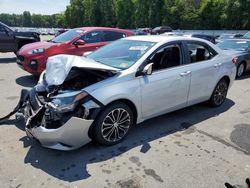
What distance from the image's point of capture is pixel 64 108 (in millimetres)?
3504

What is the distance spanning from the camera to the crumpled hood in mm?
3955

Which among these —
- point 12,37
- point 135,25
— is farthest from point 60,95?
point 135,25

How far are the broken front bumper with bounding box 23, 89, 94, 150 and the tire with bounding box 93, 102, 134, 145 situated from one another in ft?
0.56

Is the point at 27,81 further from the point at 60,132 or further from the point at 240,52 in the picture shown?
the point at 240,52

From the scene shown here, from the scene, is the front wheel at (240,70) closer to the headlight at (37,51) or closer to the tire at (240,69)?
the tire at (240,69)

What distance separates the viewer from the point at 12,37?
12.7m

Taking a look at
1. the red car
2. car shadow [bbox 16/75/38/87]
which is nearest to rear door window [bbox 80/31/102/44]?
the red car

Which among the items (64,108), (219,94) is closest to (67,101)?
(64,108)

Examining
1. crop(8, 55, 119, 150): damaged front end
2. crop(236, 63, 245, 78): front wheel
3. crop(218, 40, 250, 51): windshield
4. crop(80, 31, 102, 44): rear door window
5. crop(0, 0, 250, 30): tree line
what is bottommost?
crop(236, 63, 245, 78): front wheel

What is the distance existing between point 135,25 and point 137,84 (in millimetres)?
55645

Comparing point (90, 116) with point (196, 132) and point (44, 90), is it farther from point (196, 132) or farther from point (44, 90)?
point (196, 132)

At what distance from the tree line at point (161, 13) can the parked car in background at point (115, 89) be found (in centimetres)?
3637

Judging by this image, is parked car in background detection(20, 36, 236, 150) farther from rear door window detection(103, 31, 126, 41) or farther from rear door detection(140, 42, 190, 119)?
rear door window detection(103, 31, 126, 41)

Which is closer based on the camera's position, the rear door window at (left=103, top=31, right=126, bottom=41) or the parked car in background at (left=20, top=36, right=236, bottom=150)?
the parked car in background at (left=20, top=36, right=236, bottom=150)
